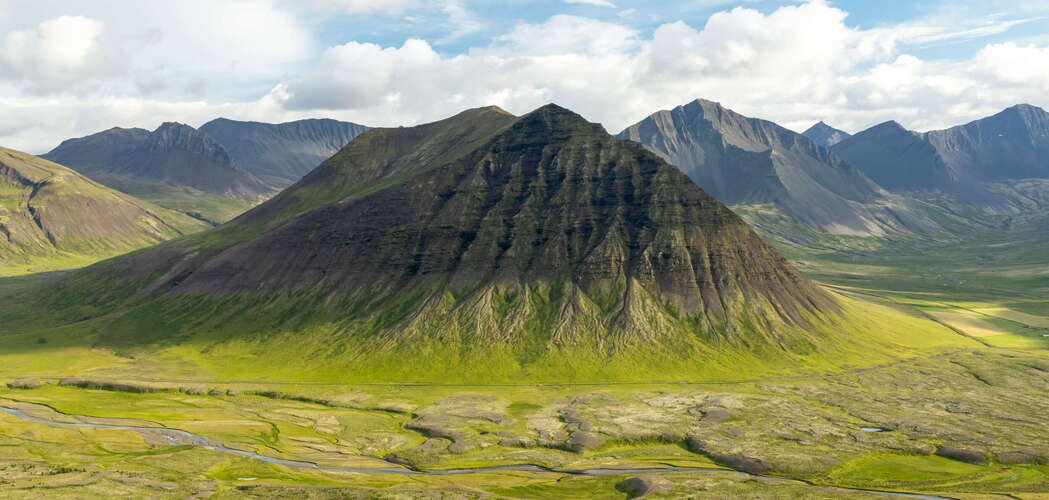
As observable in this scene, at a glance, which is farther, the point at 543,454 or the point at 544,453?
the point at 544,453

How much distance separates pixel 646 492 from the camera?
444ft

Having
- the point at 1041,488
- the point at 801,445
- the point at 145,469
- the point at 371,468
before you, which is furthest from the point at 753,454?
the point at 145,469

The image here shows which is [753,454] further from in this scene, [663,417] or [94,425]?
[94,425]

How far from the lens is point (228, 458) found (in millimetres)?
154750

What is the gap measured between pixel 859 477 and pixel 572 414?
74045 mm

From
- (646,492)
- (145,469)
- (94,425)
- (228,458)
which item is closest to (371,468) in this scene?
(228,458)

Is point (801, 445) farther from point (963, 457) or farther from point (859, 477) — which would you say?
point (963, 457)

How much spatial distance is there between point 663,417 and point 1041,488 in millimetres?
82669

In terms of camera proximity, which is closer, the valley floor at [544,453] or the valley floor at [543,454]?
the valley floor at [543,454]

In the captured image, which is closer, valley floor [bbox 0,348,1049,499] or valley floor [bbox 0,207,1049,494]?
valley floor [bbox 0,207,1049,494]

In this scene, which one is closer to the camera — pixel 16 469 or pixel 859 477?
pixel 16 469

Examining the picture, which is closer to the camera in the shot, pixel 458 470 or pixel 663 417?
pixel 458 470

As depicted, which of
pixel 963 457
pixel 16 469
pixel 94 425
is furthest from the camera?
pixel 94 425

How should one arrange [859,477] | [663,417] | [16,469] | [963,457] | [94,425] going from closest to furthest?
[16,469], [859,477], [963,457], [94,425], [663,417]
